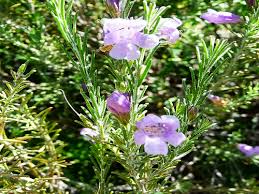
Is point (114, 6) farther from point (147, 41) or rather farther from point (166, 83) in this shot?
point (166, 83)

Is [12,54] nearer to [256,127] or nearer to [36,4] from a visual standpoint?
[36,4]

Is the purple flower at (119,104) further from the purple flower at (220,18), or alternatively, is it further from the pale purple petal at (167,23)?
the purple flower at (220,18)

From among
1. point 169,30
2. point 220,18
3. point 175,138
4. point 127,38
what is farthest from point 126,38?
point 220,18

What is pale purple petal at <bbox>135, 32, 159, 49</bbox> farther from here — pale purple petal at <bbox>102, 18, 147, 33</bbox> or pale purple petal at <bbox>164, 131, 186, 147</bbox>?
pale purple petal at <bbox>164, 131, 186, 147</bbox>

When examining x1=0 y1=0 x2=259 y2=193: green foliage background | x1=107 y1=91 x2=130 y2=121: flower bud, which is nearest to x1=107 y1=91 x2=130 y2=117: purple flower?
x1=107 y1=91 x2=130 y2=121: flower bud

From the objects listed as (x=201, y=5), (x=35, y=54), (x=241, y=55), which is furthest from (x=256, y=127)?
(x=35, y=54)

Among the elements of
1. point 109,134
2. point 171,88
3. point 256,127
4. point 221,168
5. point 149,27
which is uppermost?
point 149,27

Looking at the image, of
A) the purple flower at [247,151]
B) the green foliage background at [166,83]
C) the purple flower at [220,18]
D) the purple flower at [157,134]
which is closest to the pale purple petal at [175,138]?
the purple flower at [157,134]
